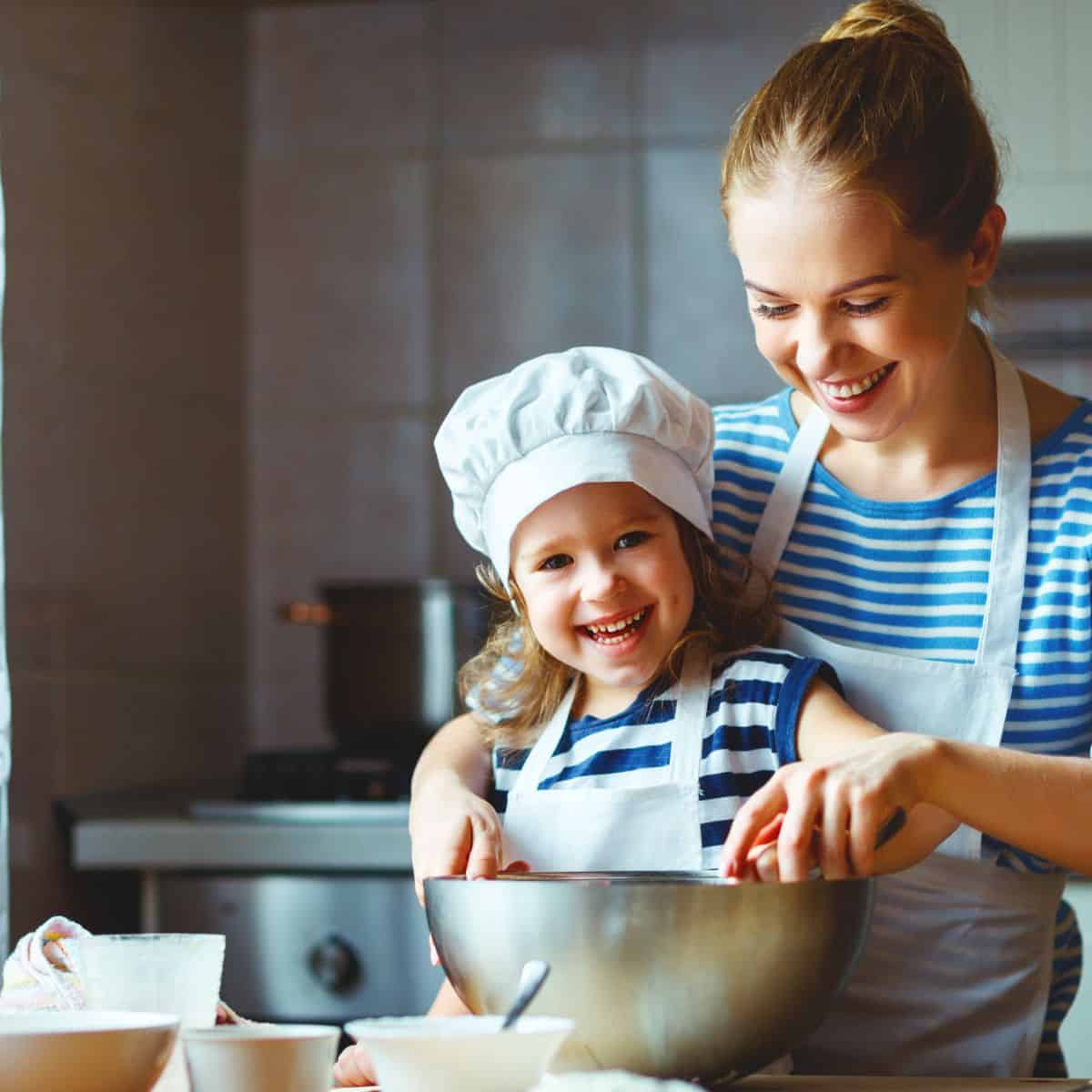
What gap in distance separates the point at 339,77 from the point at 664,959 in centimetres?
223

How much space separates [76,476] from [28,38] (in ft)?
1.83

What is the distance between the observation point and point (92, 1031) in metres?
0.73

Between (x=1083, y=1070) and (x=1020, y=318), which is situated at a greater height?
(x=1020, y=318)

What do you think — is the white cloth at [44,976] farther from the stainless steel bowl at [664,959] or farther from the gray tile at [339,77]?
the gray tile at [339,77]

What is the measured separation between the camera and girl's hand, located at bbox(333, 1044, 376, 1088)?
975 mm

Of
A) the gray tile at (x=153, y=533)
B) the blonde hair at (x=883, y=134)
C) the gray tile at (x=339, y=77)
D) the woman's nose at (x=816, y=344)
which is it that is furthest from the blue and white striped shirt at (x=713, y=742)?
the gray tile at (x=339, y=77)

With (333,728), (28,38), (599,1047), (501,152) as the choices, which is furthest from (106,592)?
(599,1047)

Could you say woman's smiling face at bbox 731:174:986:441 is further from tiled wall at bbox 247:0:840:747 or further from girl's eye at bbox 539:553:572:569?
tiled wall at bbox 247:0:840:747

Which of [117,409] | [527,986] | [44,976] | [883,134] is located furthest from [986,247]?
[117,409]

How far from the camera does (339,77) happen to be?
9.10 feet

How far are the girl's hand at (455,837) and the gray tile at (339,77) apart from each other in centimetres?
182

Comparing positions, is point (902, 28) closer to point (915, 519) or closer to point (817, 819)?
point (915, 519)

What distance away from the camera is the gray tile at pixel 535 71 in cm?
271

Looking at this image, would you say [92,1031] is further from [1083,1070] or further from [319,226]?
[319,226]
